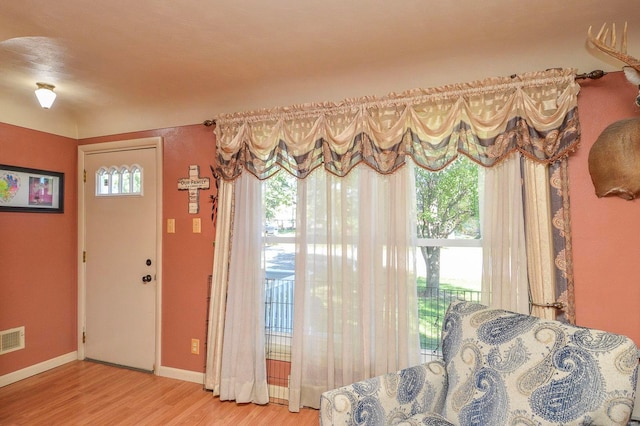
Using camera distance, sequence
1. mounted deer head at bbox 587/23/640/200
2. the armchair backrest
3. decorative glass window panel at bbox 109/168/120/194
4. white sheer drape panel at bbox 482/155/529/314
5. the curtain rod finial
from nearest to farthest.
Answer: the armchair backrest → mounted deer head at bbox 587/23/640/200 → the curtain rod finial → white sheer drape panel at bbox 482/155/529/314 → decorative glass window panel at bbox 109/168/120/194

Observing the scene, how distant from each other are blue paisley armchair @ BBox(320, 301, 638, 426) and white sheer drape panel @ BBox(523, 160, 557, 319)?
604 mm

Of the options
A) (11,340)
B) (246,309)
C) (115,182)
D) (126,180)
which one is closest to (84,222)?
(115,182)

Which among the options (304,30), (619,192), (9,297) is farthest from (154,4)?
(9,297)

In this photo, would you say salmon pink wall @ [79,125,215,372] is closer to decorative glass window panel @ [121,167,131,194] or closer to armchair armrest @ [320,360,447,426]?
decorative glass window panel @ [121,167,131,194]

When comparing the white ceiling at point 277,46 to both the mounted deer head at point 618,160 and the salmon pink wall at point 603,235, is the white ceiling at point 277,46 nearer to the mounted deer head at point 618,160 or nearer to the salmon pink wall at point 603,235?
the salmon pink wall at point 603,235

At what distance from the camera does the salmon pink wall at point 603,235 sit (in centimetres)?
206

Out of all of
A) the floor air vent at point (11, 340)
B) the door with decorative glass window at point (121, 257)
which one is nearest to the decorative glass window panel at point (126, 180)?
the door with decorative glass window at point (121, 257)

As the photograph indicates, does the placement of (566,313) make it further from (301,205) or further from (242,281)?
(242,281)

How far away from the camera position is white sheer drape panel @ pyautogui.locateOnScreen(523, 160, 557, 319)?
2121mm

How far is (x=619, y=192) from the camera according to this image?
2041 mm

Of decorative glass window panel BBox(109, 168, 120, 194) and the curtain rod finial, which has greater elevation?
the curtain rod finial

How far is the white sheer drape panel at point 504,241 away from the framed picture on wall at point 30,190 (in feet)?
12.4

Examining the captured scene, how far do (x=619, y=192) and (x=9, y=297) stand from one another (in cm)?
457

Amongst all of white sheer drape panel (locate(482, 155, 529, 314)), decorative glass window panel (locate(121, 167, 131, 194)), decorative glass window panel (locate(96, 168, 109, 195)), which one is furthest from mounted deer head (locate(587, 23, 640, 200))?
decorative glass window panel (locate(96, 168, 109, 195))
